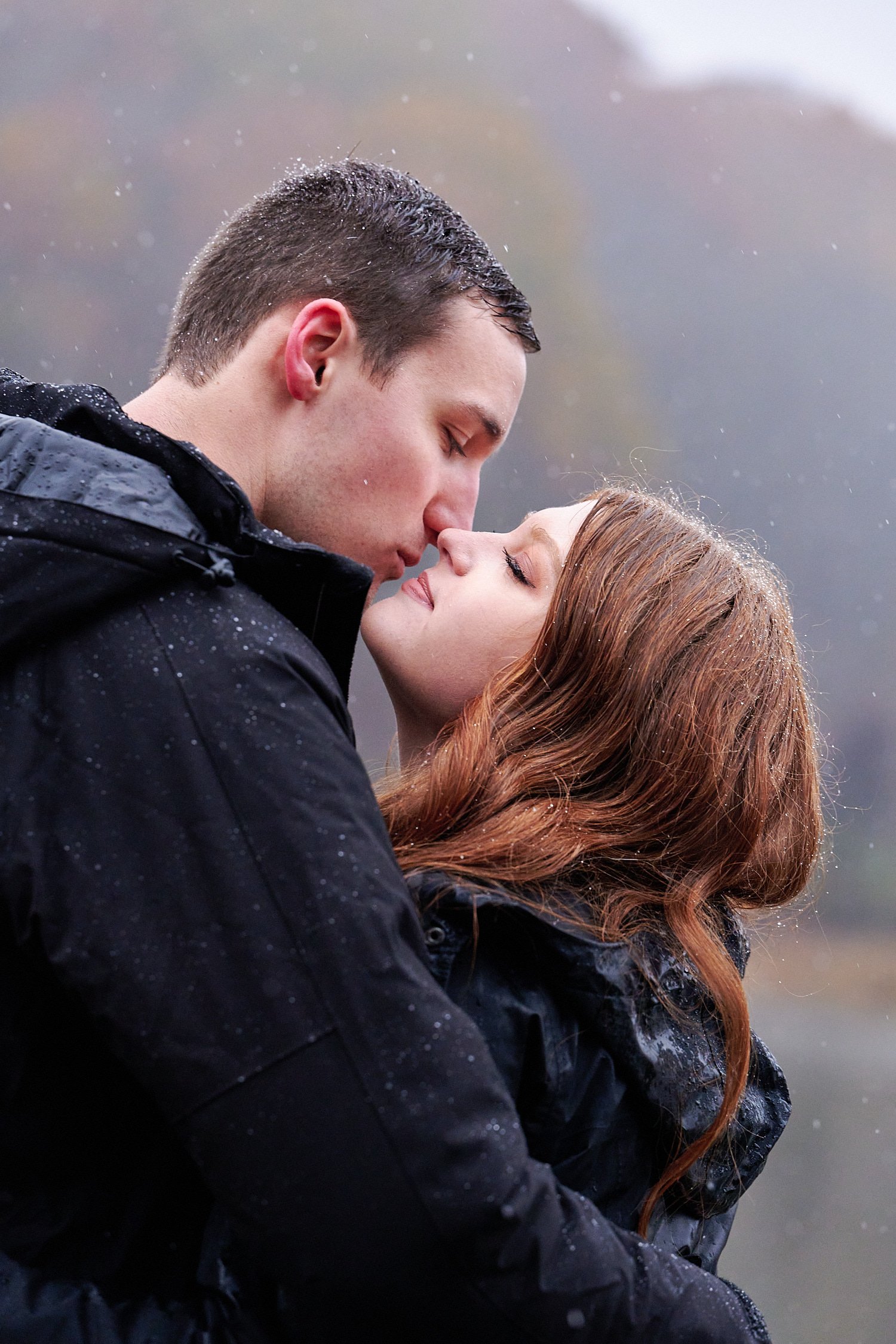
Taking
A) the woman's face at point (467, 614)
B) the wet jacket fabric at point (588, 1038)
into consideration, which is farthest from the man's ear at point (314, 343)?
the wet jacket fabric at point (588, 1038)

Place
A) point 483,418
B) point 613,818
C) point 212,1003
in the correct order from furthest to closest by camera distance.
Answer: point 483,418, point 613,818, point 212,1003

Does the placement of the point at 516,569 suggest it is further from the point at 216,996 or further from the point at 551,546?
the point at 216,996

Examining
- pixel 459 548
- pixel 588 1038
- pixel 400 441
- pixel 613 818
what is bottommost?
pixel 588 1038

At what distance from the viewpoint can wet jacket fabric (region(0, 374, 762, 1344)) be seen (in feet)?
2.08

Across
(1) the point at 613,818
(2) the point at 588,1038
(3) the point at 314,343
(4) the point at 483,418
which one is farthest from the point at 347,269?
(2) the point at 588,1038

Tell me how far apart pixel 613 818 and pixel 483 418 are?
48 cm

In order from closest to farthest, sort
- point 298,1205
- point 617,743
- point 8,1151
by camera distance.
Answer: point 298,1205, point 8,1151, point 617,743

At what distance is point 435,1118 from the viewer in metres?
0.64

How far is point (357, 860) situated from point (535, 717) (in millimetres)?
612

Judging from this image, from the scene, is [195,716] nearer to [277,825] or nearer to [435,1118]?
[277,825]

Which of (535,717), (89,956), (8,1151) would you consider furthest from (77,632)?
(535,717)

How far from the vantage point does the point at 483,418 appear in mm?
1312

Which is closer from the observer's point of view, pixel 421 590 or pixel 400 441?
pixel 400 441

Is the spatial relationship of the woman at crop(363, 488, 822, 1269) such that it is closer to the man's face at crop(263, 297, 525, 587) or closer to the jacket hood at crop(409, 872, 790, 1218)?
the jacket hood at crop(409, 872, 790, 1218)
